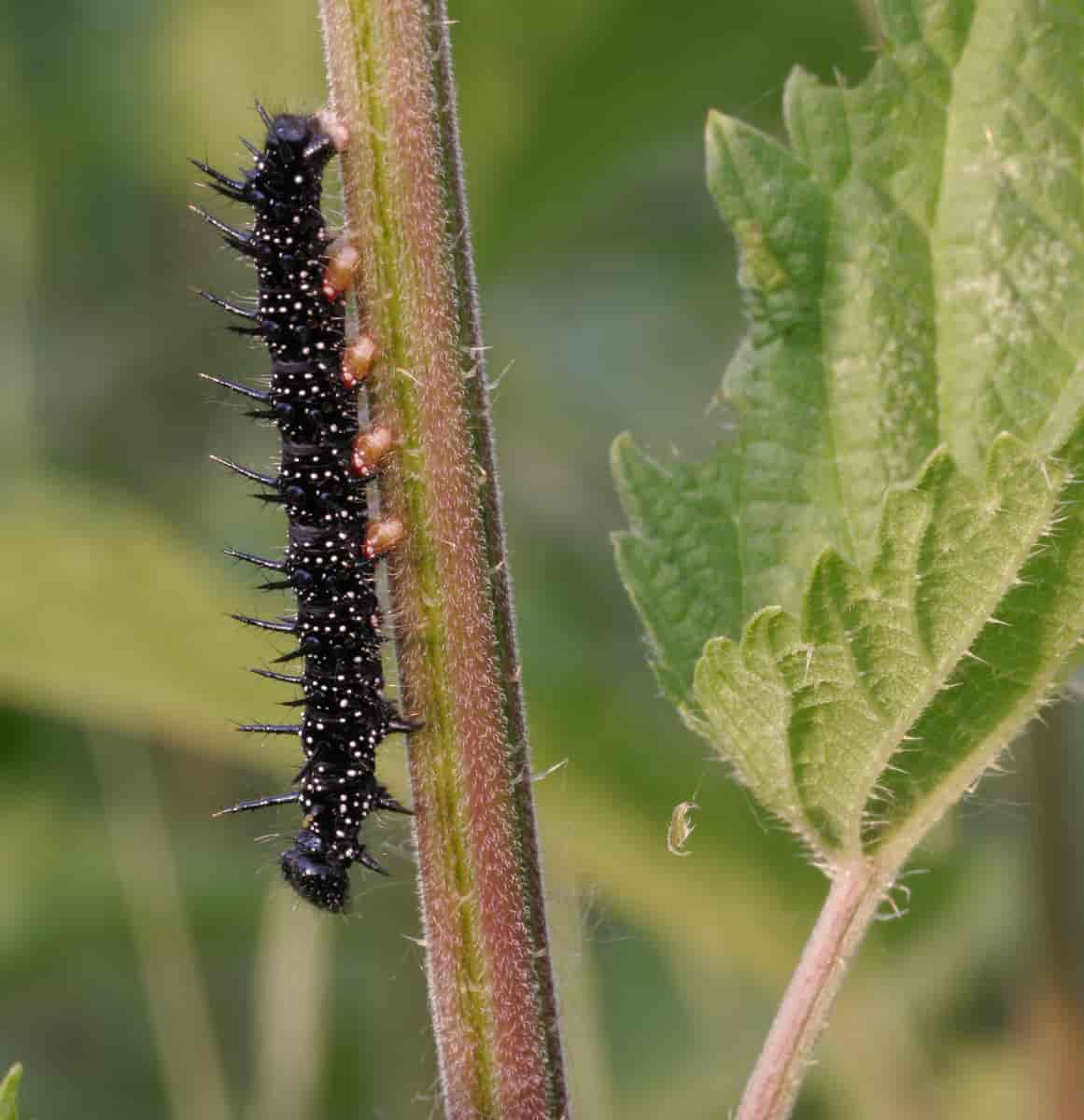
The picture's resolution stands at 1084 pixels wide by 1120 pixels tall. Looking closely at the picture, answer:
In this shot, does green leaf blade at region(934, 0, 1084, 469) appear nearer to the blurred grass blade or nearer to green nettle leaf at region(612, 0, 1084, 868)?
green nettle leaf at region(612, 0, 1084, 868)

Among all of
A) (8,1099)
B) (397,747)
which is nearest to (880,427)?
(397,747)

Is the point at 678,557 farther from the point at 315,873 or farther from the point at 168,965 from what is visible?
the point at 168,965

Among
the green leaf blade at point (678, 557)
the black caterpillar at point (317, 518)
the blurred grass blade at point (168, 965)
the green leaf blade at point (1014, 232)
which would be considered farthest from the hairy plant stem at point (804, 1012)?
the blurred grass blade at point (168, 965)

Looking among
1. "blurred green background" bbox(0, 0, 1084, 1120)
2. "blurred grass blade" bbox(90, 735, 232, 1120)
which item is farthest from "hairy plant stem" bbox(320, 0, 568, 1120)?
"blurred grass blade" bbox(90, 735, 232, 1120)

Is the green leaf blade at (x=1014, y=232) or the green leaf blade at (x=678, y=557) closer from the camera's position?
the green leaf blade at (x=1014, y=232)

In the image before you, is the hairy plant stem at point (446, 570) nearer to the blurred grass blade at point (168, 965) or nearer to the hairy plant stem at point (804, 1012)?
the hairy plant stem at point (804, 1012)

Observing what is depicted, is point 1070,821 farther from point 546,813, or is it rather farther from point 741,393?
point 741,393

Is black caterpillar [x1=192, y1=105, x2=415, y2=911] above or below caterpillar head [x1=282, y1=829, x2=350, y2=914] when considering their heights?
above

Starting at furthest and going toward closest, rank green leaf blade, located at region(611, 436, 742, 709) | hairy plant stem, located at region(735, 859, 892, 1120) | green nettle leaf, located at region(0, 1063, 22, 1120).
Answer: green leaf blade, located at region(611, 436, 742, 709), hairy plant stem, located at region(735, 859, 892, 1120), green nettle leaf, located at region(0, 1063, 22, 1120)
